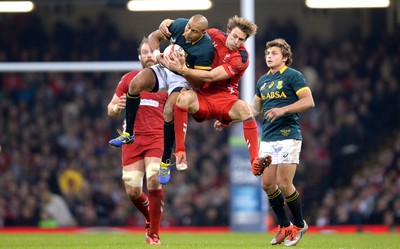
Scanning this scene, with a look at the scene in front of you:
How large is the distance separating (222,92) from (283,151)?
91cm

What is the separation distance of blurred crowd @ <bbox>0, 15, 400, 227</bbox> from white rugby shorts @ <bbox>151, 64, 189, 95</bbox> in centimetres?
820

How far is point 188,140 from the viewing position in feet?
69.1

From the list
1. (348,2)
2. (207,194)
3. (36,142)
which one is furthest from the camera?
(36,142)

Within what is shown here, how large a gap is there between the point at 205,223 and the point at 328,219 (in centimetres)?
233

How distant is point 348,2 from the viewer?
1823cm

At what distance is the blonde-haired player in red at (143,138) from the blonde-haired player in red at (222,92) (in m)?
1.02

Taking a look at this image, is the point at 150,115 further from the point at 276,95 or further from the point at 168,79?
the point at 276,95

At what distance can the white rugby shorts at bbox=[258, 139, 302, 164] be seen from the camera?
10656 mm

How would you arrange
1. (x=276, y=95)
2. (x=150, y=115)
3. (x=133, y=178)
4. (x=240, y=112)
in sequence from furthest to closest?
(x=150, y=115), (x=133, y=178), (x=276, y=95), (x=240, y=112)

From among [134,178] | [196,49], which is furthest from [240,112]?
[134,178]

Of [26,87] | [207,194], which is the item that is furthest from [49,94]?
[207,194]

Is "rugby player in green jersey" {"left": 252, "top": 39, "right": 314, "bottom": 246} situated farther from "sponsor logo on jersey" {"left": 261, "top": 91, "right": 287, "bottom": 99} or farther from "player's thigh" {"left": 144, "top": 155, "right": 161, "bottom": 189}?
"player's thigh" {"left": 144, "top": 155, "right": 161, "bottom": 189}

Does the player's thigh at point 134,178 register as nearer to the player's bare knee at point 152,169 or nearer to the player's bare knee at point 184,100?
the player's bare knee at point 152,169

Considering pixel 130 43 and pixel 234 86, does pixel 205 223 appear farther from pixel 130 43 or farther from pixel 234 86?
pixel 234 86
